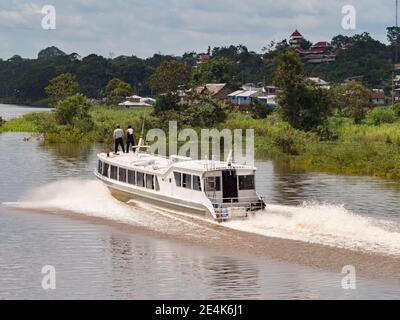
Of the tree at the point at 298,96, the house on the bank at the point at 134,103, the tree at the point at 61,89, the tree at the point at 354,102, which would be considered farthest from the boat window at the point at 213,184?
→ the house on the bank at the point at 134,103

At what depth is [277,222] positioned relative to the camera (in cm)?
2512

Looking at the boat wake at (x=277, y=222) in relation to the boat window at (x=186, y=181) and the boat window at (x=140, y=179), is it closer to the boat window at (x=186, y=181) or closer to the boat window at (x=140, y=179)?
the boat window at (x=140, y=179)

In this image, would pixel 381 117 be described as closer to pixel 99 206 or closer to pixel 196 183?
pixel 99 206

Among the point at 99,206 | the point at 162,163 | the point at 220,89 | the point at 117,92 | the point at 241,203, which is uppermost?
the point at 117,92

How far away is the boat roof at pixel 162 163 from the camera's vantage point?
88.9 feet

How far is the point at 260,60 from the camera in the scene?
6127 inches

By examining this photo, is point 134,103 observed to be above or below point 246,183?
above

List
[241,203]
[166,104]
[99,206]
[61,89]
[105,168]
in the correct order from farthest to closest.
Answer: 1. [61,89]
2. [166,104]
3. [105,168]
4. [99,206]
5. [241,203]

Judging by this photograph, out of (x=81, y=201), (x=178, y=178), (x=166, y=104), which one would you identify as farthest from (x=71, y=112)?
(x=178, y=178)

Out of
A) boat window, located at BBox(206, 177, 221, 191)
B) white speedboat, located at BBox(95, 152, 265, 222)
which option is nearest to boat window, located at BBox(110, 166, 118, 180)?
white speedboat, located at BBox(95, 152, 265, 222)

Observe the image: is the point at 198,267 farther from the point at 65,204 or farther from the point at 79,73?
the point at 79,73

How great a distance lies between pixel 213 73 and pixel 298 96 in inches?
1598

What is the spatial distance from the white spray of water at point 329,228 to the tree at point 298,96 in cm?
3275

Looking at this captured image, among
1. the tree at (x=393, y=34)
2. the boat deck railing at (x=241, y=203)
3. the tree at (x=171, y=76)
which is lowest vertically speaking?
the boat deck railing at (x=241, y=203)
